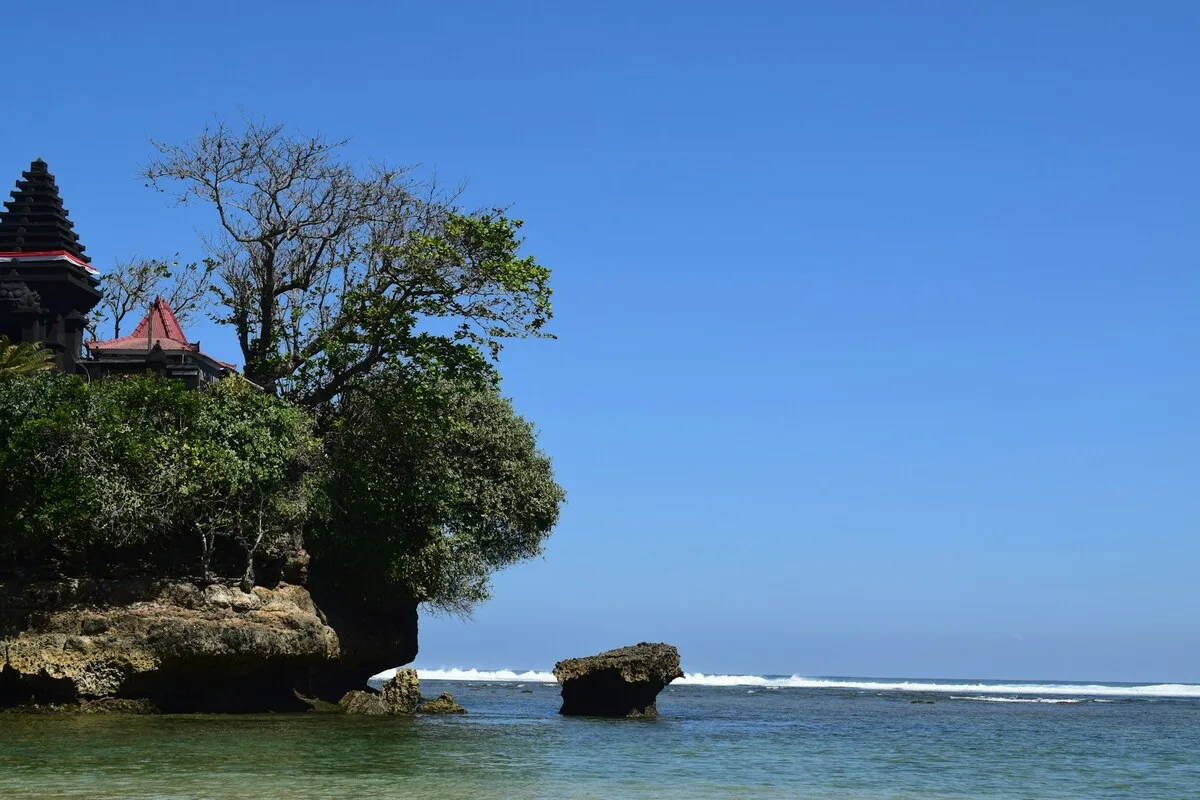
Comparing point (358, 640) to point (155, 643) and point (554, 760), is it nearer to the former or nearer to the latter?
point (155, 643)

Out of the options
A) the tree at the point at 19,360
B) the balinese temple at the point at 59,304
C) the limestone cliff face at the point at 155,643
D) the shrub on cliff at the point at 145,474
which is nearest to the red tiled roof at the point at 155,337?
the balinese temple at the point at 59,304

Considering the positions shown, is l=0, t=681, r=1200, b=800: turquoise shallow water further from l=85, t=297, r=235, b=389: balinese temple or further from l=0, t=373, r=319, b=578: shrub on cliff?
l=85, t=297, r=235, b=389: balinese temple

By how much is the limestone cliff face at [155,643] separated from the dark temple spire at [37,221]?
1663 centimetres

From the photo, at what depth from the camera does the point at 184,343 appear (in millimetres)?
41438

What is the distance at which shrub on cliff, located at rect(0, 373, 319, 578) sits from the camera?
28.2 m

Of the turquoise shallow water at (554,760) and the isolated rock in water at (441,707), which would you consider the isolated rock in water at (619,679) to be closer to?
the turquoise shallow water at (554,760)

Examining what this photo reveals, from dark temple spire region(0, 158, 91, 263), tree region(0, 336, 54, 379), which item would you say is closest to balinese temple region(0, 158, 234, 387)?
dark temple spire region(0, 158, 91, 263)

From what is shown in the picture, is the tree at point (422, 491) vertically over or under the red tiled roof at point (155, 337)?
under

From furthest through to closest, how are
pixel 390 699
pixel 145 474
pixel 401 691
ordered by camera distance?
1. pixel 401 691
2. pixel 390 699
3. pixel 145 474

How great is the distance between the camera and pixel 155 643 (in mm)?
28688

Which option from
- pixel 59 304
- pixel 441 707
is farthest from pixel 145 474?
pixel 59 304

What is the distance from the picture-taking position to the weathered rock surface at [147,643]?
27.8 meters

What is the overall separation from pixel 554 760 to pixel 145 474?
12.3m

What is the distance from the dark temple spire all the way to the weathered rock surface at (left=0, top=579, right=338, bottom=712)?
1673 centimetres
